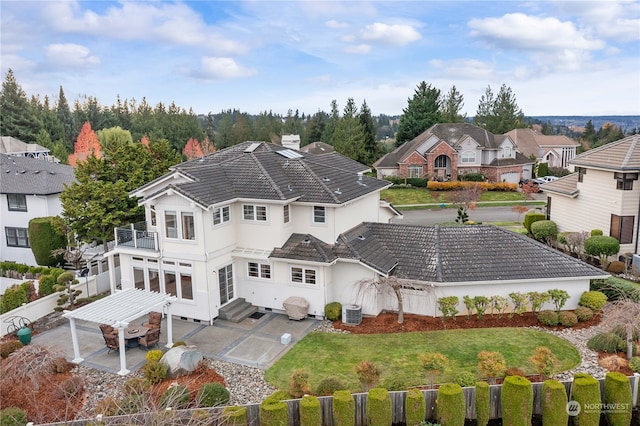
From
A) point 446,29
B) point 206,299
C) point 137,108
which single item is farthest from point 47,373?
point 137,108

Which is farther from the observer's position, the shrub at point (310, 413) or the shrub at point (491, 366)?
the shrub at point (491, 366)

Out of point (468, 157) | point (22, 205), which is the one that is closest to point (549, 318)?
point (22, 205)

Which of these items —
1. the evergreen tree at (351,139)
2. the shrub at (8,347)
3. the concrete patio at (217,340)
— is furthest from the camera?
the evergreen tree at (351,139)

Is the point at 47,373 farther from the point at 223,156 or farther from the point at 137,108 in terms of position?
the point at 137,108

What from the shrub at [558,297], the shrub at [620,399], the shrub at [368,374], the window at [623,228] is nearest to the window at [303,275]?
the shrub at [368,374]

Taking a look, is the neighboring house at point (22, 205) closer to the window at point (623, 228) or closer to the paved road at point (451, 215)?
the paved road at point (451, 215)

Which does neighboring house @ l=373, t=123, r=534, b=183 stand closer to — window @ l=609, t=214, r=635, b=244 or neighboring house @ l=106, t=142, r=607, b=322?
window @ l=609, t=214, r=635, b=244

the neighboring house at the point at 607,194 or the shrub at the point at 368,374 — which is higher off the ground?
the neighboring house at the point at 607,194
